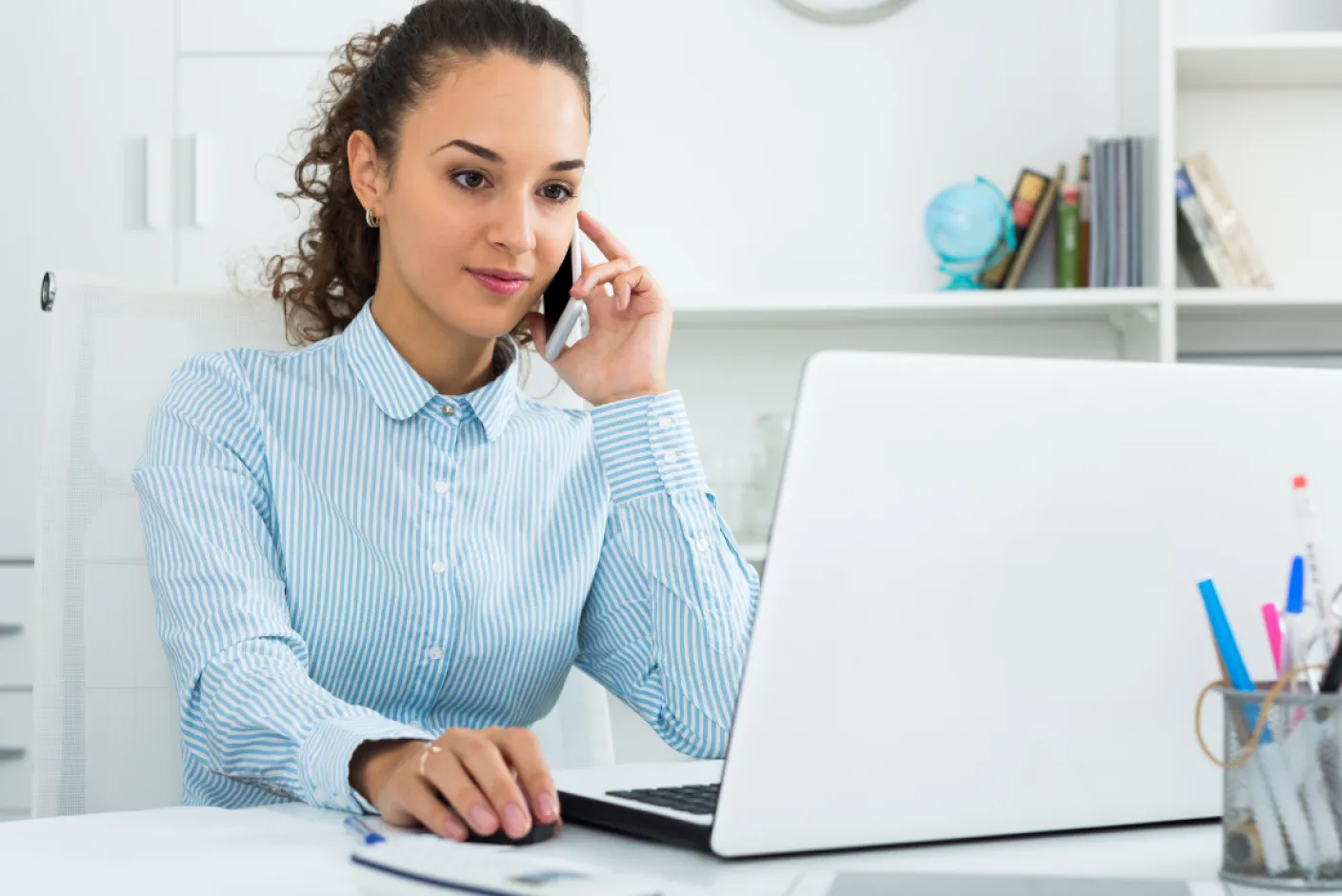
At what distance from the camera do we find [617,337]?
1.49 meters

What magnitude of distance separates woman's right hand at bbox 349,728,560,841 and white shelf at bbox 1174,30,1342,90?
2.03m

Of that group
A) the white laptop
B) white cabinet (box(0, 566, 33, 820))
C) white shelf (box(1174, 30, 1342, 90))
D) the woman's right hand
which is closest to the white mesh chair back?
the woman's right hand

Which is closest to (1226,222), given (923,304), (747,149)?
(923,304)

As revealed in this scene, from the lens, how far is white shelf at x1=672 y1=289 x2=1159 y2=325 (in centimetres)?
238

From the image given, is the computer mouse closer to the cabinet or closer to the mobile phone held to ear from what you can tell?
the mobile phone held to ear

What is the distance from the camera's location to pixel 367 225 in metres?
1.57

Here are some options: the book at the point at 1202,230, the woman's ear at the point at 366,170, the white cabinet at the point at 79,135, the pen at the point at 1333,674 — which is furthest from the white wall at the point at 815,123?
the pen at the point at 1333,674

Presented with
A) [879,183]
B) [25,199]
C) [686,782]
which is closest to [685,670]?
[686,782]

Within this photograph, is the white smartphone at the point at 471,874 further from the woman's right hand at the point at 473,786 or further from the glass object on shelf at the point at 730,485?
the glass object on shelf at the point at 730,485

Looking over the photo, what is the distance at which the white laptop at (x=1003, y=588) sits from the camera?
678 mm

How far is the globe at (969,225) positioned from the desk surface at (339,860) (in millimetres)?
1772

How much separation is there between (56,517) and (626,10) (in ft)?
5.58

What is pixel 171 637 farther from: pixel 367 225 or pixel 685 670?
pixel 367 225

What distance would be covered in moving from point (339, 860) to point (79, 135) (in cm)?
212
